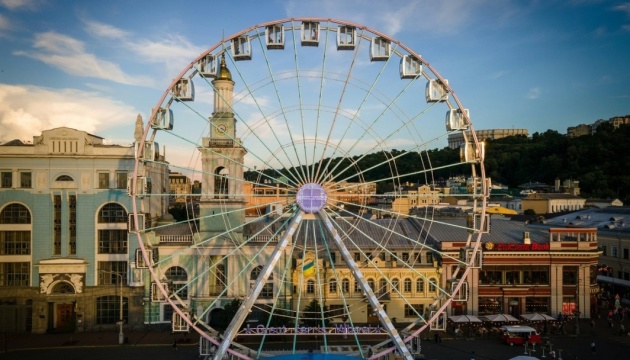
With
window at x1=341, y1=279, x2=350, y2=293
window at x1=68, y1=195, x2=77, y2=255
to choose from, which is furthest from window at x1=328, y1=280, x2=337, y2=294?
window at x1=68, y1=195, x2=77, y2=255

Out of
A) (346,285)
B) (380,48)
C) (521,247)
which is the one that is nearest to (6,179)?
(346,285)

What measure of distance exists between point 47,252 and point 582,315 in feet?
176

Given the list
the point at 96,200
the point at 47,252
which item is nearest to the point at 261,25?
the point at 96,200

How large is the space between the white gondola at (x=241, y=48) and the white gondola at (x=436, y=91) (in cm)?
1062

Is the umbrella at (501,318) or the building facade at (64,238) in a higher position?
the building facade at (64,238)

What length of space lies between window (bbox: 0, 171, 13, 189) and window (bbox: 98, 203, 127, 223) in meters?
9.04

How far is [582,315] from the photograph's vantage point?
54656 mm

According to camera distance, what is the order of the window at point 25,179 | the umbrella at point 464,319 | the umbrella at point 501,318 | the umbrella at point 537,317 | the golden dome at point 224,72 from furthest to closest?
the golden dome at point 224,72, the window at point 25,179, the umbrella at point 537,317, the umbrella at point 501,318, the umbrella at point 464,319

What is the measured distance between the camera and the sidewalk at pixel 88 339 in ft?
153

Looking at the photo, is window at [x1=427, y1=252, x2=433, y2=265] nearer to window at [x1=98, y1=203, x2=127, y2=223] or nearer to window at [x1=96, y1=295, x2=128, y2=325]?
window at [x1=96, y1=295, x2=128, y2=325]

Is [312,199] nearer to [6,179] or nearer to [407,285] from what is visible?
[407,285]

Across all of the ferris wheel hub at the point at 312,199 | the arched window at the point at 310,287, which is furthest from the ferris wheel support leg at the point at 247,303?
the arched window at the point at 310,287

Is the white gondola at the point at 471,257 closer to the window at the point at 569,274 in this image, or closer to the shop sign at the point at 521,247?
the shop sign at the point at 521,247

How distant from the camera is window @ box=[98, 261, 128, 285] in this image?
51281 millimetres
